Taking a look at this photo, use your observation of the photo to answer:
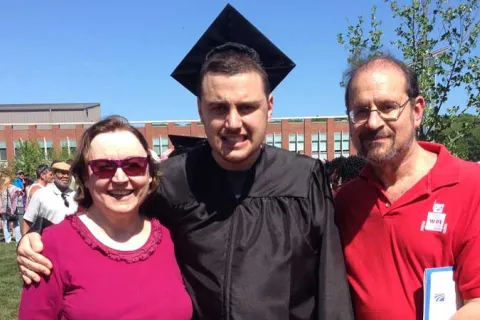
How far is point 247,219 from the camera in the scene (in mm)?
2326

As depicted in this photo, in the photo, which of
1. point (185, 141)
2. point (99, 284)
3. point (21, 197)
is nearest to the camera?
point (99, 284)

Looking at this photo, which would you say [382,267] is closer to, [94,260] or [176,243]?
[176,243]

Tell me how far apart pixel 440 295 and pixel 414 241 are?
10.1 inches

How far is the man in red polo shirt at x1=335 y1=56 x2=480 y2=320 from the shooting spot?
214cm

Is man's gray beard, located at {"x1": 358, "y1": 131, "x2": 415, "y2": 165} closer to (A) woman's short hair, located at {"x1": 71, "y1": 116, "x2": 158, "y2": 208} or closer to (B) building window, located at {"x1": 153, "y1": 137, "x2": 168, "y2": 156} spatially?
(A) woman's short hair, located at {"x1": 71, "y1": 116, "x2": 158, "y2": 208}

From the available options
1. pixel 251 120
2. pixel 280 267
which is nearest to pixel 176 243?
pixel 280 267

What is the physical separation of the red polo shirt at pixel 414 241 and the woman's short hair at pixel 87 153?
1075 millimetres

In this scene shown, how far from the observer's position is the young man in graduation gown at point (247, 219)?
2217mm

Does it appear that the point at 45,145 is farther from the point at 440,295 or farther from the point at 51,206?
the point at 440,295

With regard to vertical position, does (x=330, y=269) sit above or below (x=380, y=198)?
below

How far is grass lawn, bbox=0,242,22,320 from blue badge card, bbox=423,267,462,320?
6.05m

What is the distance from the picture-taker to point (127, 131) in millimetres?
2299

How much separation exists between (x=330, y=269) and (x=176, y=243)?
0.76m

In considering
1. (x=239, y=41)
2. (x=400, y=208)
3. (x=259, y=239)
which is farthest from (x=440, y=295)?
(x=239, y=41)
